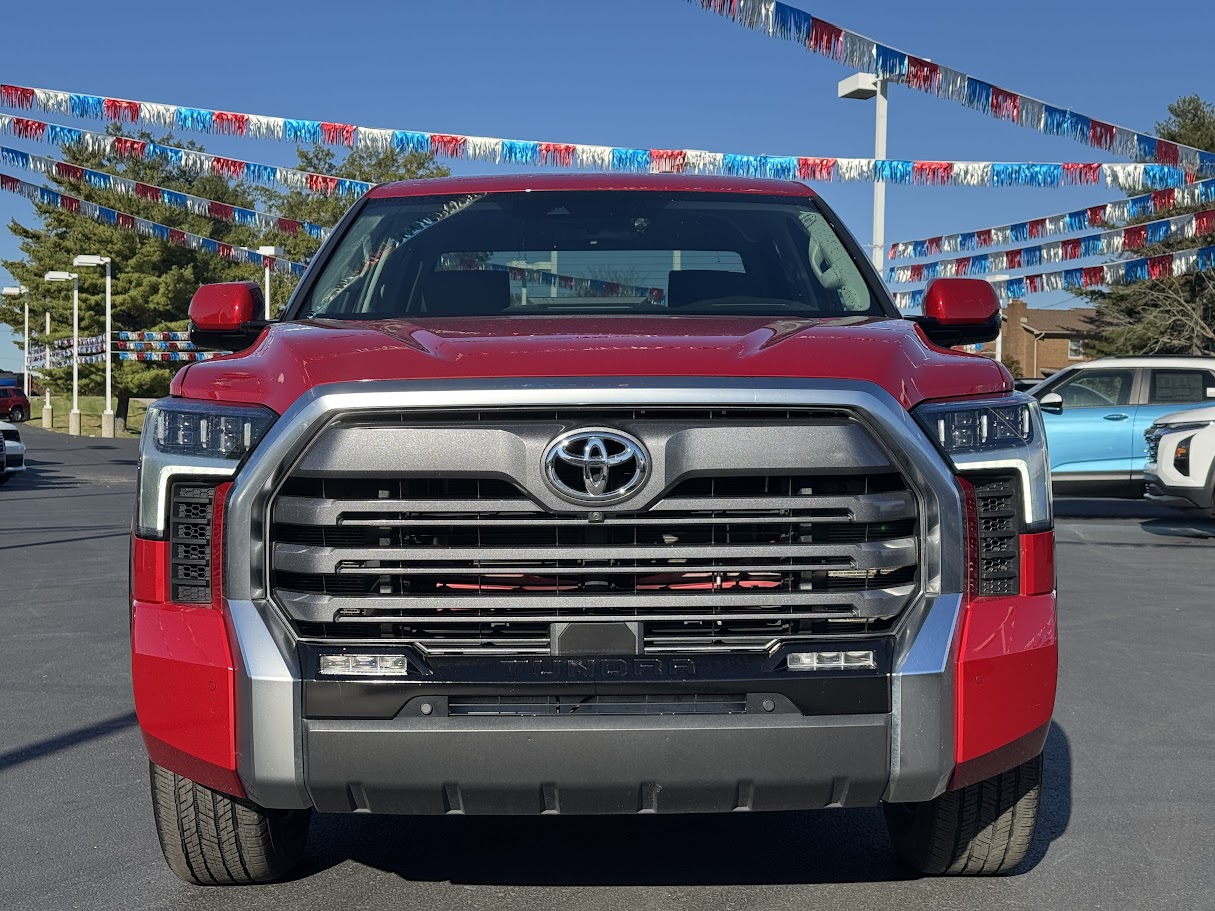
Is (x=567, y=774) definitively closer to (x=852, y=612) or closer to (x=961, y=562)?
(x=852, y=612)

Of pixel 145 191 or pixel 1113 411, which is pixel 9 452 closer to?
pixel 145 191

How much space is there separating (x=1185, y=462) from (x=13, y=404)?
188 feet

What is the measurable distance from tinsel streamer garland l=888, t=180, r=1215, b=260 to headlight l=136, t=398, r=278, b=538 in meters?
19.0

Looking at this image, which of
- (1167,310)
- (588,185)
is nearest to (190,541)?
(588,185)

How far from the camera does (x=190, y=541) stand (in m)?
3.32

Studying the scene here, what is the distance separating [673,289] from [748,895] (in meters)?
1.89

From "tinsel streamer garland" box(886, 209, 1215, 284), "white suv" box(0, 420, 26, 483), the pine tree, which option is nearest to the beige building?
the pine tree

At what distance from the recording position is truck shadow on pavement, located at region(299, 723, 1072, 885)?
4047 millimetres

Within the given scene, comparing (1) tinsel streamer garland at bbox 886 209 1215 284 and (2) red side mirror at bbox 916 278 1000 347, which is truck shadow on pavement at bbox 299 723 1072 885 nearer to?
(2) red side mirror at bbox 916 278 1000 347

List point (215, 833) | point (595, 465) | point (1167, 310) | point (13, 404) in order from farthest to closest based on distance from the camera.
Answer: point (13, 404), point (1167, 310), point (215, 833), point (595, 465)

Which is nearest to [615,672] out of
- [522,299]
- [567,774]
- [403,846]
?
[567,774]

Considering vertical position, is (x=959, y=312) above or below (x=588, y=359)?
above

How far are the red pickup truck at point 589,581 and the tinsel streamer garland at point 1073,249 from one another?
678 inches

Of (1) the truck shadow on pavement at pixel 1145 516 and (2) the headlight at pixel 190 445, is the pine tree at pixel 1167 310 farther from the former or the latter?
(2) the headlight at pixel 190 445
